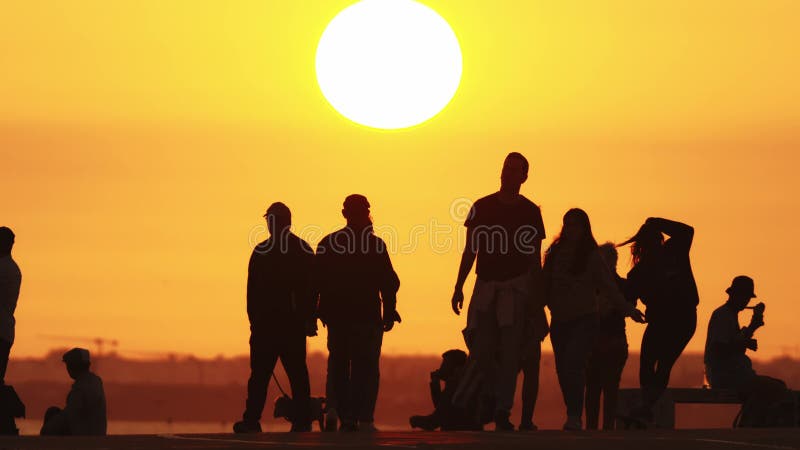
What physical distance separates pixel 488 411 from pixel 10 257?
14.1ft

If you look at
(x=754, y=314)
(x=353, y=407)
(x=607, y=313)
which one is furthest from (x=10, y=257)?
(x=754, y=314)

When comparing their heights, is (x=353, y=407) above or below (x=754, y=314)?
below

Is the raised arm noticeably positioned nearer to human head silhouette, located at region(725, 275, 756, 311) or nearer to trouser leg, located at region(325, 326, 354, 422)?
human head silhouette, located at region(725, 275, 756, 311)

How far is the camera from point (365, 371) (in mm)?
15250

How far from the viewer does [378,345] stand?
15.3 meters

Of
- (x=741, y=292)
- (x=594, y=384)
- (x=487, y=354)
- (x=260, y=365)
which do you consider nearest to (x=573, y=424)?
(x=487, y=354)

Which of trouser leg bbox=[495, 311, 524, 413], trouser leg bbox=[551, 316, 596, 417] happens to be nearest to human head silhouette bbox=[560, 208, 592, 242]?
trouser leg bbox=[551, 316, 596, 417]

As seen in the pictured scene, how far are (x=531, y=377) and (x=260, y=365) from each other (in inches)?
88.7

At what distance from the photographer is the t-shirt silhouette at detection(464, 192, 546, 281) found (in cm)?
1444

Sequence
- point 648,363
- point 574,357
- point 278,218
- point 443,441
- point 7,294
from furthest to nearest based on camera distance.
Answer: point 648,363 → point 7,294 → point 278,218 → point 574,357 → point 443,441

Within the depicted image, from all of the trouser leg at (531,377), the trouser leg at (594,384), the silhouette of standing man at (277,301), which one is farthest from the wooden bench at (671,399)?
the silhouette of standing man at (277,301)

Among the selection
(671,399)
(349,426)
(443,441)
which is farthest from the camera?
(671,399)

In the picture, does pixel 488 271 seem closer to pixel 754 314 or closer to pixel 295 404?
pixel 295 404

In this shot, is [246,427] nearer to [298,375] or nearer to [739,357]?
[298,375]
